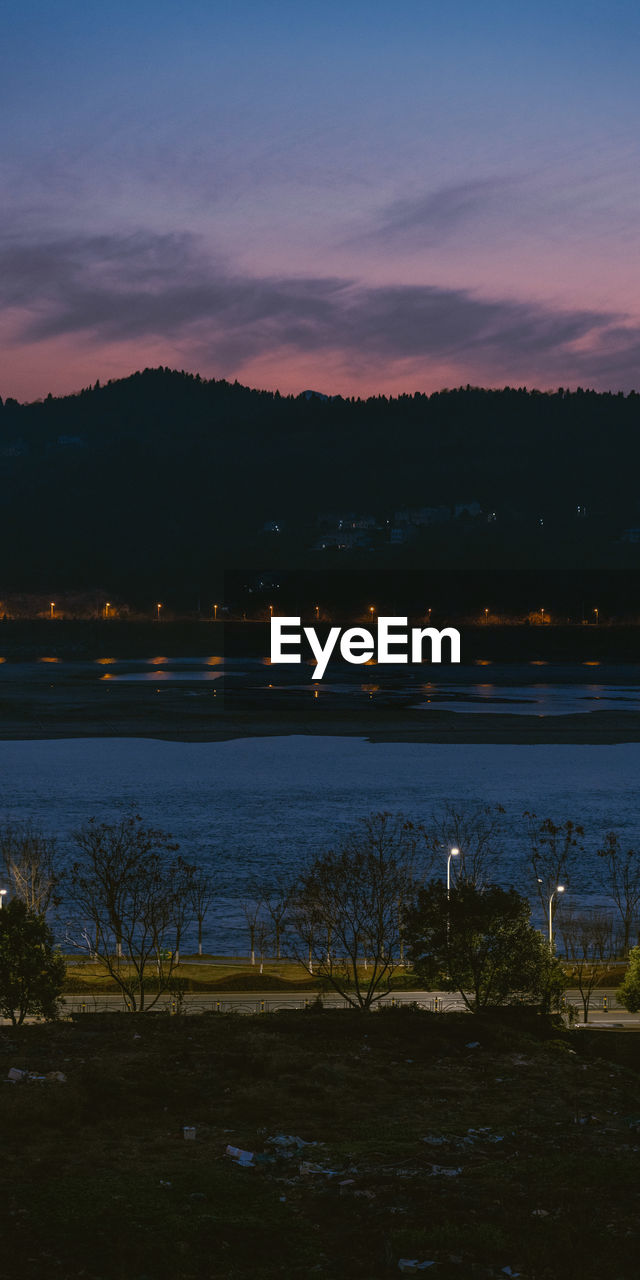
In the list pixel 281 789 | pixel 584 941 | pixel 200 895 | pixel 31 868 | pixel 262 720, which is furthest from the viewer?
pixel 262 720

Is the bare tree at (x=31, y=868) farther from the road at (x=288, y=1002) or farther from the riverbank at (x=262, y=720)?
the riverbank at (x=262, y=720)

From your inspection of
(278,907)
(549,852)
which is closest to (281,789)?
(549,852)

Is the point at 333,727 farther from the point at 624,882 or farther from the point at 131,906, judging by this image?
the point at 131,906

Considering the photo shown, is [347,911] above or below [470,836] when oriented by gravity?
below

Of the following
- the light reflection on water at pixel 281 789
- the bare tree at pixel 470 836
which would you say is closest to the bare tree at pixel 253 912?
the light reflection on water at pixel 281 789

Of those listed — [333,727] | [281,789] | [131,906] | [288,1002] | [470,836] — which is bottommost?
[288,1002]

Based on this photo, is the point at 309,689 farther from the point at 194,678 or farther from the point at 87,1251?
the point at 87,1251
